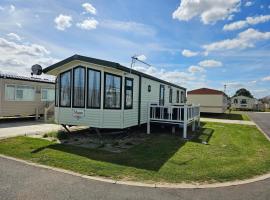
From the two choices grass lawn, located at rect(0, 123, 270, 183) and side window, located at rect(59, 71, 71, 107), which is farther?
side window, located at rect(59, 71, 71, 107)

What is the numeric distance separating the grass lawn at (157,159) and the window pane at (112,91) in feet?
6.61

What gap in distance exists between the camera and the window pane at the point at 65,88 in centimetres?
1040

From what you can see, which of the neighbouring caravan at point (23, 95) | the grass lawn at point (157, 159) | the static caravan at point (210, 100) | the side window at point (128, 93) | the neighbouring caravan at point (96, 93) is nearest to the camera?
the grass lawn at point (157, 159)

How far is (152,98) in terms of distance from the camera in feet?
43.6

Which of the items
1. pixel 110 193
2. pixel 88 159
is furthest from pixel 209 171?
pixel 88 159

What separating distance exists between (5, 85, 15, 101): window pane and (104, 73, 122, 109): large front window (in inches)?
368

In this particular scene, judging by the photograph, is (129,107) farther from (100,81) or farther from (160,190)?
(160,190)

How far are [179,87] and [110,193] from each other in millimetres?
15226

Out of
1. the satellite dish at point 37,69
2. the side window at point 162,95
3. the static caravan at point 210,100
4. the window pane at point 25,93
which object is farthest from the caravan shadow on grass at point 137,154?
the static caravan at point 210,100

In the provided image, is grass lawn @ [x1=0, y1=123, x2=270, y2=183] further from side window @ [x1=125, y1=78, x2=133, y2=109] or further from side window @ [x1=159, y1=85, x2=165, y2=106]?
side window @ [x1=159, y1=85, x2=165, y2=106]

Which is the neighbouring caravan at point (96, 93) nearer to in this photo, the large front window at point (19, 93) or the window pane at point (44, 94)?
the large front window at point (19, 93)

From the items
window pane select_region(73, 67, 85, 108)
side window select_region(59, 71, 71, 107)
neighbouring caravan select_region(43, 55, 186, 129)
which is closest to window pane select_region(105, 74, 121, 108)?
neighbouring caravan select_region(43, 55, 186, 129)

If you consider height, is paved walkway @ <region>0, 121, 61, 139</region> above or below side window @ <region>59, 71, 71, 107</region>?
below

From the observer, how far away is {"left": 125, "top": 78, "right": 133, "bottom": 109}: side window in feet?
33.1
